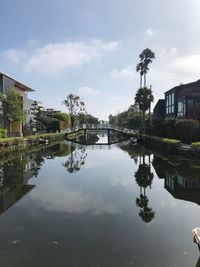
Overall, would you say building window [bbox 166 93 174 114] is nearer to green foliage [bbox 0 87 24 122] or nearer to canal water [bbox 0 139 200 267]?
green foliage [bbox 0 87 24 122]

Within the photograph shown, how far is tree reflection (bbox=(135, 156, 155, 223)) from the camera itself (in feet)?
36.3

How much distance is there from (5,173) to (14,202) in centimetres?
764

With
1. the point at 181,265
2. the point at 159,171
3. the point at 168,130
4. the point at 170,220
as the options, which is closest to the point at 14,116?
the point at 168,130

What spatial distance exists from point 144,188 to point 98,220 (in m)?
6.23

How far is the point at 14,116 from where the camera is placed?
42.0 metres

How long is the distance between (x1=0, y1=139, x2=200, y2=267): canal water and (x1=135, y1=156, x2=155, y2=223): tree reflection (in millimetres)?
36

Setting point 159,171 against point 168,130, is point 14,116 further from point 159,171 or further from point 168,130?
point 159,171

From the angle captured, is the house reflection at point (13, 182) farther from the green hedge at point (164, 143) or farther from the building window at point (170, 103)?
the building window at point (170, 103)

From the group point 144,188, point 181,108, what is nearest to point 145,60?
point 181,108

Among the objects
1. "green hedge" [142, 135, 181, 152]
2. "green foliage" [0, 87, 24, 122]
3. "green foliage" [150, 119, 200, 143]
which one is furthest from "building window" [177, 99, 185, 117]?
"green foliage" [0, 87, 24, 122]

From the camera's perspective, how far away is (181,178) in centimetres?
1883

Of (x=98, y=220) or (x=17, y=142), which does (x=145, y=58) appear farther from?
(x=98, y=220)

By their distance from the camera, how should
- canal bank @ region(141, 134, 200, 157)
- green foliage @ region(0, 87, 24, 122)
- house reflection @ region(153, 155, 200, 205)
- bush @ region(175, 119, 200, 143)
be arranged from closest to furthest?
house reflection @ region(153, 155, 200, 205) < canal bank @ region(141, 134, 200, 157) < bush @ region(175, 119, 200, 143) < green foliage @ region(0, 87, 24, 122)

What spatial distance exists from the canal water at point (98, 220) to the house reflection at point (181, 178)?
0.05 meters
